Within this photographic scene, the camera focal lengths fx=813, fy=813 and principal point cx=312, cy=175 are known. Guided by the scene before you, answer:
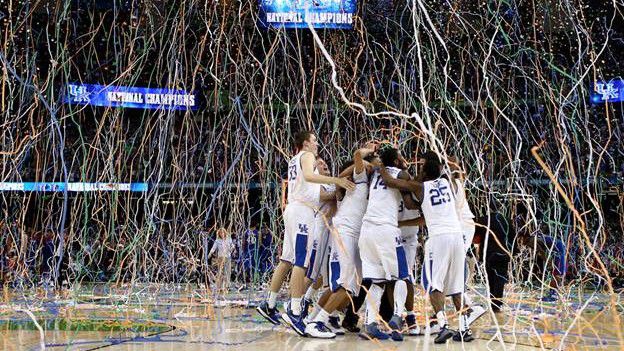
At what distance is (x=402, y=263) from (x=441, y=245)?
44 centimetres

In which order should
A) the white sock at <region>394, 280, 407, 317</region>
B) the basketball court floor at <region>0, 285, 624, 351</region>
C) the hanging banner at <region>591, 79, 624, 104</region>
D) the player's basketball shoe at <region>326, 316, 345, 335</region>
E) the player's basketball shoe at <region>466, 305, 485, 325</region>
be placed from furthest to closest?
the hanging banner at <region>591, 79, 624, 104</region> → the player's basketball shoe at <region>326, 316, 345, 335</region> → the white sock at <region>394, 280, 407, 317</region> → the player's basketball shoe at <region>466, 305, 485, 325</region> → the basketball court floor at <region>0, 285, 624, 351</region>

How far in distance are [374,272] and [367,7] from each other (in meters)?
15.1

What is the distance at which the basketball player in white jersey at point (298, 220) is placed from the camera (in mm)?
6246

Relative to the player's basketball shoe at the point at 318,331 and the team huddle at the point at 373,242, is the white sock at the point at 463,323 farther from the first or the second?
the player's basketball shoe at the point at 318,331

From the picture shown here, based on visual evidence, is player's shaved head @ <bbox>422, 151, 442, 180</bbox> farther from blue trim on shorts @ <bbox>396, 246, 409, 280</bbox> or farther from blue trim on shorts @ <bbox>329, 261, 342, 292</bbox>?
blue trim on shorts @ <bbox>329, 261, 342, 292</bbox>

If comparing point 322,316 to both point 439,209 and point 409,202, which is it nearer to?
point 409,202

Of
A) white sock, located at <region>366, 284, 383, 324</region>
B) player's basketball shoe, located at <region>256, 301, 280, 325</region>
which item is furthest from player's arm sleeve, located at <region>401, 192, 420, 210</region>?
player's basketball shoe, located at <region>256, 301, 280, 325</region>

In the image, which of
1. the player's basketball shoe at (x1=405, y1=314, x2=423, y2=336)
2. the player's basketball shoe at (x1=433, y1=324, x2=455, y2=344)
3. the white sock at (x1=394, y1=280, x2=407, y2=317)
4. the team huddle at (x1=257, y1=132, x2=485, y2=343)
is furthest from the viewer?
the player's basketball shoe at (x1=405, y1=314, x2=423, y2=336)

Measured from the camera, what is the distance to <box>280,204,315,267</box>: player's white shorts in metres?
6.46

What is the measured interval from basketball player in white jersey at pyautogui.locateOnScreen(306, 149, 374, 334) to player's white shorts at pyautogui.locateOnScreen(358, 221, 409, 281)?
6.2 inches

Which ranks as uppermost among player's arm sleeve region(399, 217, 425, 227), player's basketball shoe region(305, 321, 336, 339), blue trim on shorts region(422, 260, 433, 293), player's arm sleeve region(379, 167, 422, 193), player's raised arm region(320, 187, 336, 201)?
player's arm sleeve region(379, 167, 422, 193)

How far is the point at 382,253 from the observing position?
5.99 meters

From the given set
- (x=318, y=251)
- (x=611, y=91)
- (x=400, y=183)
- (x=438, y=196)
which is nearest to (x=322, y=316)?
(x=318, y=251)

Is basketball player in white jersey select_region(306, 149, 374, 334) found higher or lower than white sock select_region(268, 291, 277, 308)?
higher
